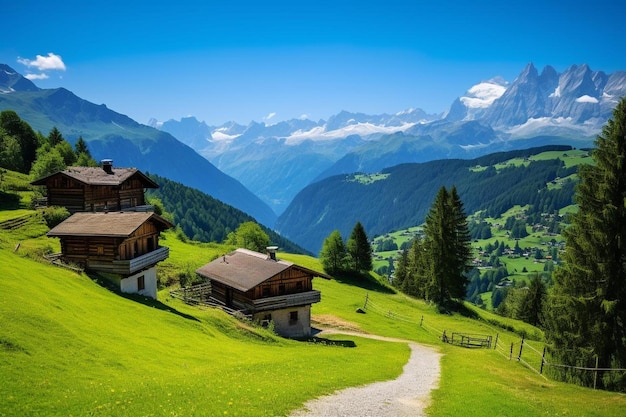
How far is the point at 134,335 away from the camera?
29.2 m

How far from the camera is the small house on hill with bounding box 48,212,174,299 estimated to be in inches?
1708

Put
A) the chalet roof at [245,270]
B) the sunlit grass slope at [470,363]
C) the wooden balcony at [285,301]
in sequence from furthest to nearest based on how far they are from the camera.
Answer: the chalet roof at [245,270]
the wooden balcony at [285,301]
the sunlit grass slope at [470,363]

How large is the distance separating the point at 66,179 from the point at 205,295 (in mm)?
30802

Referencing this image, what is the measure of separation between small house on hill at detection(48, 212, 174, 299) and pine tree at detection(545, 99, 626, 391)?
37.2m

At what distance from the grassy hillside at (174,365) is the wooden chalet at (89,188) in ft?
88.0

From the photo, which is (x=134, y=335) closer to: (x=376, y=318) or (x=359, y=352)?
(x=359, y=352)

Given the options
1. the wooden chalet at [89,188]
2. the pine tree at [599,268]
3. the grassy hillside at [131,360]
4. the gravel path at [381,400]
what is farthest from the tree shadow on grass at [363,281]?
the gravel path at [381,400]

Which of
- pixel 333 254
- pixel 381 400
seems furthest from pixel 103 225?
pixel 333 254

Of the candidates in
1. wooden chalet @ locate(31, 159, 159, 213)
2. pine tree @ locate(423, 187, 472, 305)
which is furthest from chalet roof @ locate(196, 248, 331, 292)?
pine tree @ locate(423, 187, 472, 305)

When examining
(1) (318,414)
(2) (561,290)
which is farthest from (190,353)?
(2) (561,290)

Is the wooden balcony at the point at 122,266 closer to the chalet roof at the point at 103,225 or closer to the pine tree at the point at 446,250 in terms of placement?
the chalet roof at the point at 103,225

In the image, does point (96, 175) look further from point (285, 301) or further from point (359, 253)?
point (359, 253)

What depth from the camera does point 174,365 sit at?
85.4 feet

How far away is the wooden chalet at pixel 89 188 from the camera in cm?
6962
